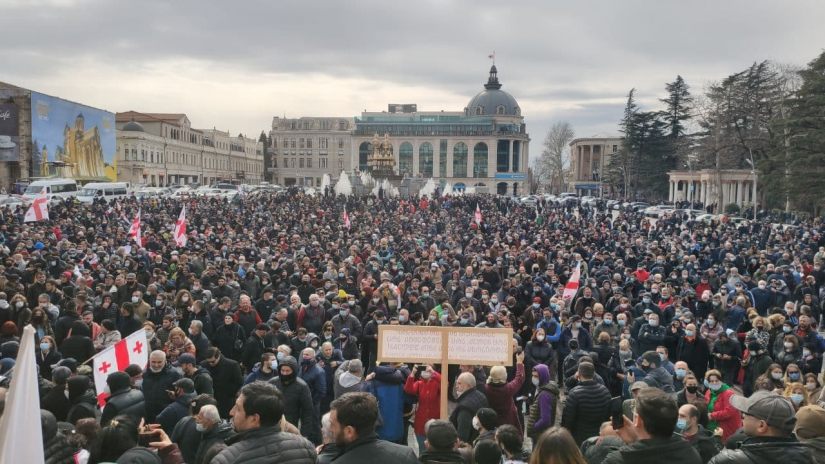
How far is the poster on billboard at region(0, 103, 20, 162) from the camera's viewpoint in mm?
53906

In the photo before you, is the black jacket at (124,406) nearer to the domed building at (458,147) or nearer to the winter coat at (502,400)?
the winter coat at (502,400)

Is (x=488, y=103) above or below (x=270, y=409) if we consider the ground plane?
above

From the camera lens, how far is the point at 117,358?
712 cm

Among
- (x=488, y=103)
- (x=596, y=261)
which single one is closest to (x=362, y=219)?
(x=596, y=261)

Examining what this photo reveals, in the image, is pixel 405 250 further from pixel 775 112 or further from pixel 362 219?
pixel 775 112

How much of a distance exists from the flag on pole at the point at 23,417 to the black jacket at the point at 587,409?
4349 millimetres

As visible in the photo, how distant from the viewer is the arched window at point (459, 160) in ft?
386

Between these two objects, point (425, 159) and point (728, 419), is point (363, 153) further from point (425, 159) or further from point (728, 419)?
point (728, 419)

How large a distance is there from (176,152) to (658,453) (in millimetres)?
94870

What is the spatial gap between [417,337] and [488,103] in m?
120

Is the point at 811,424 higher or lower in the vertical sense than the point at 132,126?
lower

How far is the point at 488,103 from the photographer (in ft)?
405

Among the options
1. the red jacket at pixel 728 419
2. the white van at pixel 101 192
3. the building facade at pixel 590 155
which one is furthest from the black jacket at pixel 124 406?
the building facade at pixel 590 155

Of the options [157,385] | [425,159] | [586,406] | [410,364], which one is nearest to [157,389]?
[157,385]
